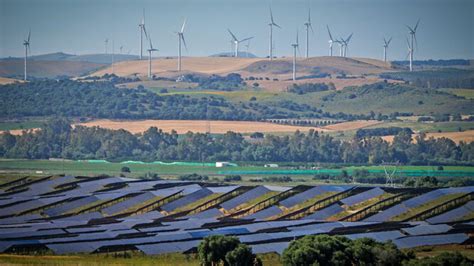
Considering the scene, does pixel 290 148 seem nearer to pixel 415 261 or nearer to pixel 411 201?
pixel 411 201

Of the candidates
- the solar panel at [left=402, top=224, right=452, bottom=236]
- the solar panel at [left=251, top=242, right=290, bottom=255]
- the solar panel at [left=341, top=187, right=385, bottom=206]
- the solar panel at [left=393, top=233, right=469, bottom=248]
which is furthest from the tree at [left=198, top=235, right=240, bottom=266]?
the solar panel at [left=341, top=187, right=385, bottom=206]

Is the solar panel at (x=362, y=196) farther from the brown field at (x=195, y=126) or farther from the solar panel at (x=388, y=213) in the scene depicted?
the brown field at (x=195, y=126)

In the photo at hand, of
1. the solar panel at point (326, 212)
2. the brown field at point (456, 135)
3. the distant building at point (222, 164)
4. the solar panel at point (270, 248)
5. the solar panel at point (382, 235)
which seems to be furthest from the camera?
the brown field at point (456, 135)

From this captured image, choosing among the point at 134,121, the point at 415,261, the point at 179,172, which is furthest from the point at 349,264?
the point at 134,121

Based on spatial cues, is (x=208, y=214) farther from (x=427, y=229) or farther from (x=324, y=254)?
(x=324, y=254)

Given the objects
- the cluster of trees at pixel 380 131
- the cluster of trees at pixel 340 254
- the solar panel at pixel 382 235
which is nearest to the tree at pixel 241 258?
the cluster of trees at pixel 340 254

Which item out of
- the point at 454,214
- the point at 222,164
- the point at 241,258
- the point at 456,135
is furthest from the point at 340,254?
the point at 456,135
